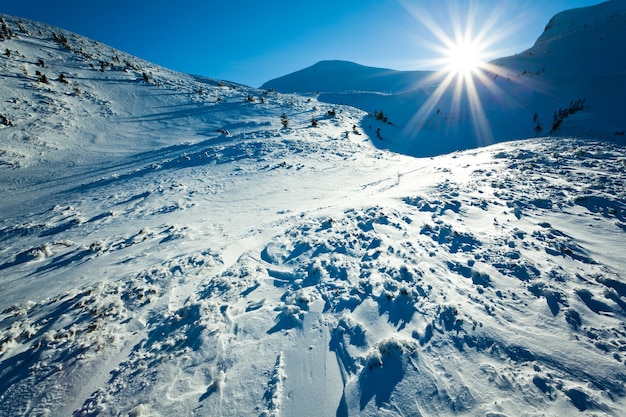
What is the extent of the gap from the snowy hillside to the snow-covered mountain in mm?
4577

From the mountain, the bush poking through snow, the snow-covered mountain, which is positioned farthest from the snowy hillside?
the bush poking through snow

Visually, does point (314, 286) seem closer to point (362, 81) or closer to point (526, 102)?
point (526, 102)

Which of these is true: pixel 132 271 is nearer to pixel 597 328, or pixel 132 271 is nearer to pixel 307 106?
pixel 597 328

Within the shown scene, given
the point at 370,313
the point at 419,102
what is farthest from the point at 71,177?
the point at 419,102

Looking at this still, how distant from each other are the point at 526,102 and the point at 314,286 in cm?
1842

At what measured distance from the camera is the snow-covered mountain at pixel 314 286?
275cm

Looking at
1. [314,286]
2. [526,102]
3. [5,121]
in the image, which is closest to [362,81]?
[526,102]

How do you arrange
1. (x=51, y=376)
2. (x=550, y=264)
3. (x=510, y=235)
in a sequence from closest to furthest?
(x=51, y=376), (x=550, y=264), (x=510, y=235)

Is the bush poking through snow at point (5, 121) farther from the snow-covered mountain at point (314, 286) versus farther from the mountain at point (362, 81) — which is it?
the mountain at point (362, 81)

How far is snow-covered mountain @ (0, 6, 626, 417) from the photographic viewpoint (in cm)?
275

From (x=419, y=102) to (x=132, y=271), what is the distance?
19589 mm

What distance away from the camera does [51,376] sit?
299 centimetres

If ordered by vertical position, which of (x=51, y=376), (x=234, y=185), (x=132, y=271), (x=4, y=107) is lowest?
(x=51, y=376)

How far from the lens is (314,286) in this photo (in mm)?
4152
